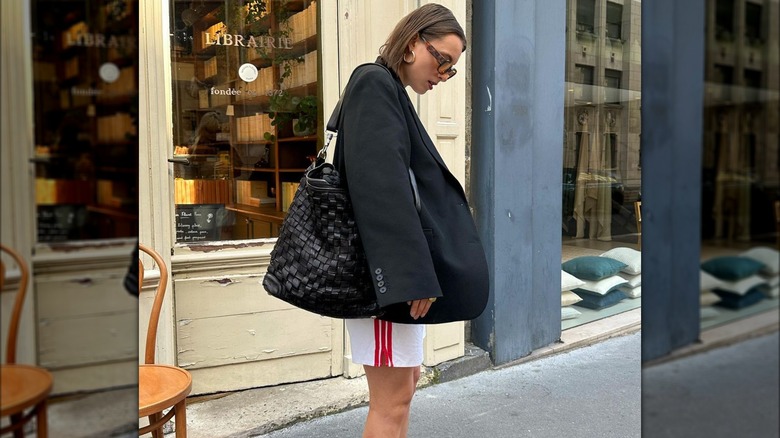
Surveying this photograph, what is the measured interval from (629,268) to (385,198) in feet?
12.8

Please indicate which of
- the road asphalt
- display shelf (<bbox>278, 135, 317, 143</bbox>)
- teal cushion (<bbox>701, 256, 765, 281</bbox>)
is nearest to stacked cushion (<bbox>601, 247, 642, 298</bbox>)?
the road asphalt

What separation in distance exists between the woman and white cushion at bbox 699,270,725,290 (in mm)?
801

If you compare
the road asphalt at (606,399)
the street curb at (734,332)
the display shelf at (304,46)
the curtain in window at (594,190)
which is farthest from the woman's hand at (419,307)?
the curtain in window at (594,190)

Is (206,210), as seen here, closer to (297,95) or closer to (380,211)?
(297,95)

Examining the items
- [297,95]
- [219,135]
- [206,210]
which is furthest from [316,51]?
[206,210]

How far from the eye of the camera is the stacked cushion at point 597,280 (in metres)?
4.80

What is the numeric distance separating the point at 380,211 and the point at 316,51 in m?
2.08

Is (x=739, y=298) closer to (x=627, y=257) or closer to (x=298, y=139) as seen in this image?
(x=298, y=139)

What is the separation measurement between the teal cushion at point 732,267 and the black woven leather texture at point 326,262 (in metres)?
0.96

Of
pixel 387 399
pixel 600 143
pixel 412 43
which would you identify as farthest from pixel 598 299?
pixel 412 43

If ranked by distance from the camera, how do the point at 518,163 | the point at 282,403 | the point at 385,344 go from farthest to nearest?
the point at 518,163, the point at 282,403, the point at 385,344

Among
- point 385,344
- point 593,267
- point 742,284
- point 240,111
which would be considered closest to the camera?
point 742,284

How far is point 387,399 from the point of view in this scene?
6.45ft

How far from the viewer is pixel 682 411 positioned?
1079 millimetres
